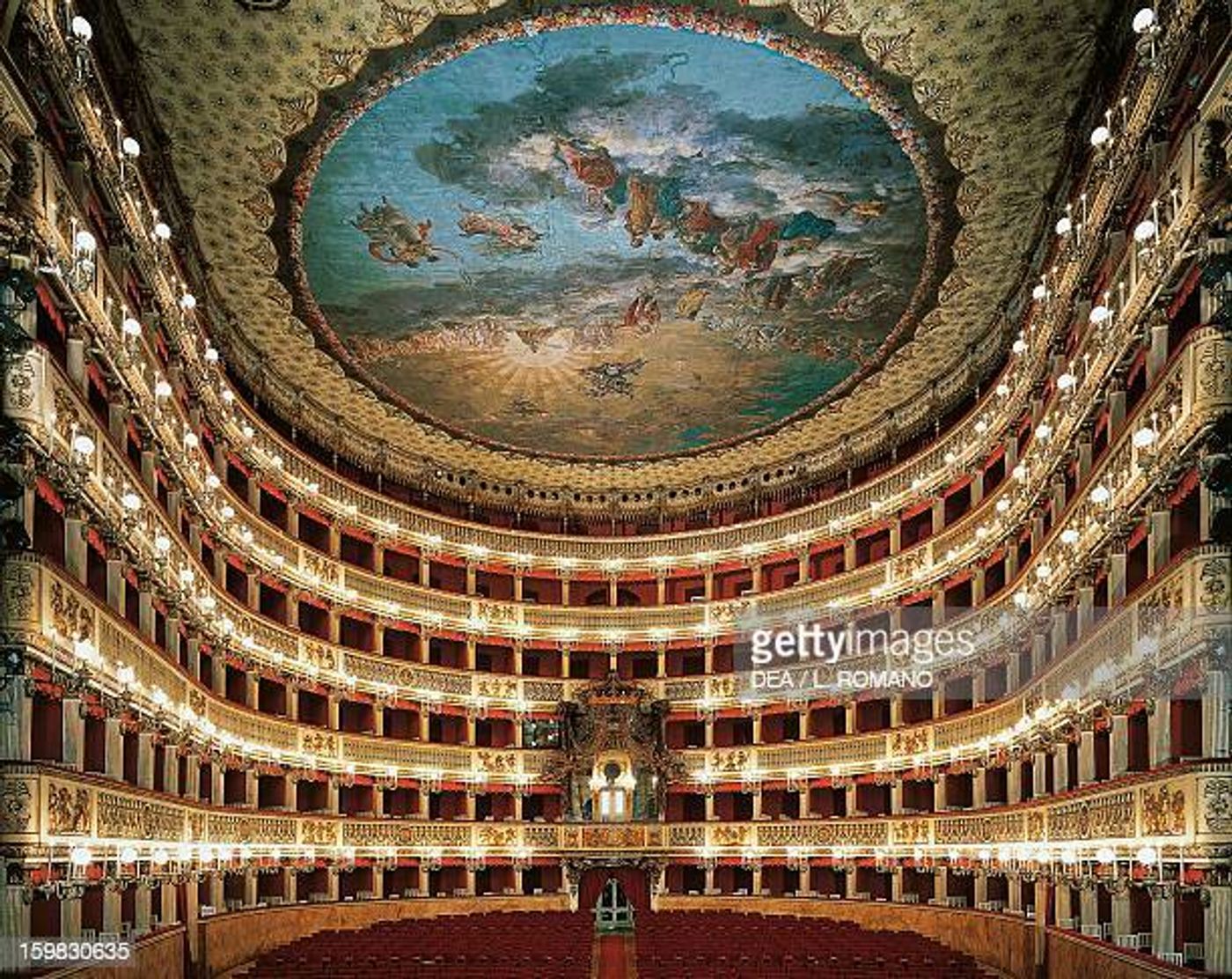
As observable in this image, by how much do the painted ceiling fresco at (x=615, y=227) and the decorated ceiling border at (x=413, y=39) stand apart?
948mm

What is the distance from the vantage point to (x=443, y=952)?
96.8 ft

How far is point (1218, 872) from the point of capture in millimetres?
17547

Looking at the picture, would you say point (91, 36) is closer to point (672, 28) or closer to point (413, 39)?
point (413, 39)

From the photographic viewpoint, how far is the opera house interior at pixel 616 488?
2003 centimetres

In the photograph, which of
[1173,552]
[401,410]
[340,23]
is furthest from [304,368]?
[1173,552]

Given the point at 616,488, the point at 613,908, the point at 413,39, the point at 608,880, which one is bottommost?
the point at 613,908

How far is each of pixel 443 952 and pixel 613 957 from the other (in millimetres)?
6770

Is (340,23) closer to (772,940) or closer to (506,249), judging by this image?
(506,249)

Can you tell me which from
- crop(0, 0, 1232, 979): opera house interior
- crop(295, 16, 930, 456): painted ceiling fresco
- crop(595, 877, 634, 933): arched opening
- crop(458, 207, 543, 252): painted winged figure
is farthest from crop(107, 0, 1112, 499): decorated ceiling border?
crop(595, 877, 634, 933): arched opening

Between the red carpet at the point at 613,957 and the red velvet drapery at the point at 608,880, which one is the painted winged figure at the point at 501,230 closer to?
the red carpet at the point at 613,957

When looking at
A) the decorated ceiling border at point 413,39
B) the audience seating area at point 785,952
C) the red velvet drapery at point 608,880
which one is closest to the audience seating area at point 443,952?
the audience seating area at point 785,952

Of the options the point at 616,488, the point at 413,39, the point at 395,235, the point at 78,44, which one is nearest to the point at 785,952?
the point at 395,235

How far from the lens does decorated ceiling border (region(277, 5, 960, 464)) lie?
79.5ft

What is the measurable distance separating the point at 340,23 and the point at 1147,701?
16412mm
